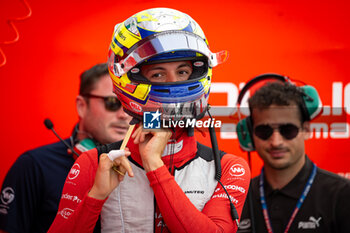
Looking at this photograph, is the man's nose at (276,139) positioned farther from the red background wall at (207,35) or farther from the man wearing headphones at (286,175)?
the red background wall at (207,35)

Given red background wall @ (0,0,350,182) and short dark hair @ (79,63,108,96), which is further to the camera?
red background wall @ (0,0,350,182)

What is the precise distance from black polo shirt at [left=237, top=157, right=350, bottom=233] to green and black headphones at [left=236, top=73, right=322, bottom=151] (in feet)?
1.01

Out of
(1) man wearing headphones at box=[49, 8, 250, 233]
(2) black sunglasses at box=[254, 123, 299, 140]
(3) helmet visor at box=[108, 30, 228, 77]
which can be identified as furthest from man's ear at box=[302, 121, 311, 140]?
(3) helmet visor at box=[108, 30, 228, 77]

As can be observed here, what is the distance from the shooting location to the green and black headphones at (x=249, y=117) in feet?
8.92

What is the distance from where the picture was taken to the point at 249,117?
9.04 feet

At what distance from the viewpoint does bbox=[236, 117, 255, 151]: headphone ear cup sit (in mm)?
2730

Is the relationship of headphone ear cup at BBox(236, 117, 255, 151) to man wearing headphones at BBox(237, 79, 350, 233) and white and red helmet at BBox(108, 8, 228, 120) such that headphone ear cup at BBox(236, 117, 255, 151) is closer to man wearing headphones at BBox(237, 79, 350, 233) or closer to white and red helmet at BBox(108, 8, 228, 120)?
man wearing headphones at BBox(237, 79, 350, 233)

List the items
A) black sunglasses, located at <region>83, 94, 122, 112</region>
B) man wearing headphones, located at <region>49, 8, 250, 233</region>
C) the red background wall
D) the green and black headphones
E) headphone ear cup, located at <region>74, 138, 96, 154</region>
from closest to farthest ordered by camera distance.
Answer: man wearing headphones, located at <region>49, 8, 250, 233</region> < headphone ear cup, located at <region>74, 138, 96, 154</region> < the green and black headphones < black sunglasses, located at <region>83, 94, 122, 112</region> < the red background wall

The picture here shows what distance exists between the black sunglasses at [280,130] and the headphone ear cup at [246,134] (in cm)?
7

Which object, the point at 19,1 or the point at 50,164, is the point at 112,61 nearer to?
the point at 50,164

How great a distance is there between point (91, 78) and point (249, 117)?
1070 millimetres

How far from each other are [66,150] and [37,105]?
0.66 metres

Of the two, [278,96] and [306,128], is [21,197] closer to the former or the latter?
[278,96]

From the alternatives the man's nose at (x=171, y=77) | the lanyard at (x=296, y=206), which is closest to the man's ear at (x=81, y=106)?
the lanyard at (x=296, y=206)
